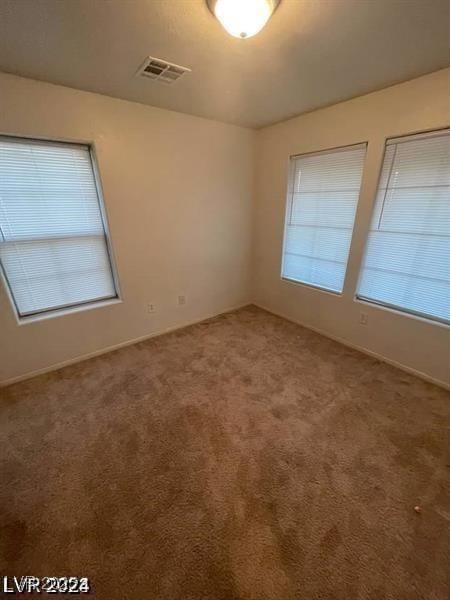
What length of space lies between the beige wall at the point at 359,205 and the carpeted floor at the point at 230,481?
0.30m

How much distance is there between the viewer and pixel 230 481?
4.41ft

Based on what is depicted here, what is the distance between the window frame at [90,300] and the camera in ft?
6.32

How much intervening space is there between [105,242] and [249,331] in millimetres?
1852

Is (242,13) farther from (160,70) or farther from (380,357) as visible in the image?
(380,357)

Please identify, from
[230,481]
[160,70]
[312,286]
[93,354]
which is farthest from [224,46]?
[93,354]

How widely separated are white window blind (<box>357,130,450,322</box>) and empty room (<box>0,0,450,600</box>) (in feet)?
0.05

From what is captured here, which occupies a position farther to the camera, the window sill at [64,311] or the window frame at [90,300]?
the window sill at [64,311]

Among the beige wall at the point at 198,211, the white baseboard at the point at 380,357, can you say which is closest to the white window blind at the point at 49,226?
the beige wall at the point at 198,211

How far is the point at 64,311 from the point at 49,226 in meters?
0.78

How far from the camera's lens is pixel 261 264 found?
343 centimetres

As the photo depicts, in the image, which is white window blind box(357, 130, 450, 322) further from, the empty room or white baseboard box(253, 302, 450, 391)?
white baseboard box(253, 302, 450, 391)

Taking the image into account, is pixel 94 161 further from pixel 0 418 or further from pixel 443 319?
pixel 443 319

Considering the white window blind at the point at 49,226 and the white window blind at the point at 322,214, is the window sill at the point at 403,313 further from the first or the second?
the white window blind at the point at 49,226

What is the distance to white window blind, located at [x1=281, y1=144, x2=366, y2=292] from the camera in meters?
2.35
